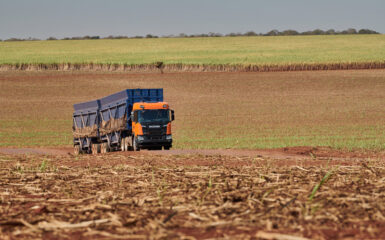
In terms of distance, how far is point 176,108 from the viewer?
52688mm

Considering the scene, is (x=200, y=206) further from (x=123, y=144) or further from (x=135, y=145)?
(x=123, y=144)

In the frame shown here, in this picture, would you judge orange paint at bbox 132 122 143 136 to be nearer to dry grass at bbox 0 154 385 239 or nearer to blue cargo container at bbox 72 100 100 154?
blue cargo container at bbox 72 100 100 154

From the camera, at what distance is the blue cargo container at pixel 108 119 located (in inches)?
1177

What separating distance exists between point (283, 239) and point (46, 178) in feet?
20.1

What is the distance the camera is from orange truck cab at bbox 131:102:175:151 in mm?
28828

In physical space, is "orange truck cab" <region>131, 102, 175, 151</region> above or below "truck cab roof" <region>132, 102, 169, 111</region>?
below

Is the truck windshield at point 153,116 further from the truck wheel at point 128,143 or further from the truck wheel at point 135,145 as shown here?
the truck wheel at point 128,143

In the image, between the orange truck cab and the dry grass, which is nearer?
the dry grass

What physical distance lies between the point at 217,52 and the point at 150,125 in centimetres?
5832

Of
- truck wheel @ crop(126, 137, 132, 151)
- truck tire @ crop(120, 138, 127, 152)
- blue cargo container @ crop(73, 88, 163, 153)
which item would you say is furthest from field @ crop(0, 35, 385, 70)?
truck wheel @ crop(126, 137, 132, 151)

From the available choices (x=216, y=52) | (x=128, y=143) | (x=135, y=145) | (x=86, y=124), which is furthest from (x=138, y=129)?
(x=216, y=52)

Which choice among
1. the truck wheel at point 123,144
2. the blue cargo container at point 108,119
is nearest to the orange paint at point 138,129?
the blue cargo container at point 108,119

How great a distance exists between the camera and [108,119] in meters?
31.3

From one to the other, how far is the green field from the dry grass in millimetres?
61177
